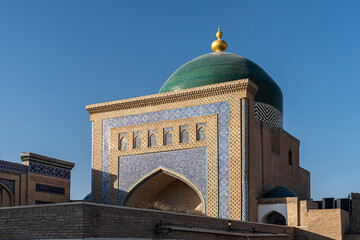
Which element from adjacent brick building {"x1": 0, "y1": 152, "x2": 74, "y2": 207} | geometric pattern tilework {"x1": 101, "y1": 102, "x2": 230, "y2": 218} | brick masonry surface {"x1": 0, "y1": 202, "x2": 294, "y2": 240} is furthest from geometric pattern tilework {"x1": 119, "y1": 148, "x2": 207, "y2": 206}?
brick masonry surface {"x1": 0, "y1": 202, "x2": 294, "y2": 240}

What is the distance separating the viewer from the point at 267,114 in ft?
47.4

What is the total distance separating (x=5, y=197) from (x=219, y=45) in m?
7.78

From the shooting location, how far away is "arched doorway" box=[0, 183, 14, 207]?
12242 millimetres

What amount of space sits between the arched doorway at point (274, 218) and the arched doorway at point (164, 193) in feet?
5.38

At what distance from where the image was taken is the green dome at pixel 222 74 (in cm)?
1398

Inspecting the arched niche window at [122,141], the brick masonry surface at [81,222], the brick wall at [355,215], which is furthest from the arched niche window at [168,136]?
the brick masonry surface at [81,222]

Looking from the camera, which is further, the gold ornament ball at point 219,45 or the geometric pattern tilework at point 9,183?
the gold ornament ball at point 219,45

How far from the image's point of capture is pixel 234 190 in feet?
38.7

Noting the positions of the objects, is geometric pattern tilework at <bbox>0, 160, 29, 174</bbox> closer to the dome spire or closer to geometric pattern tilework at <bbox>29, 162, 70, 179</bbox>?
geometric pattern tilework at <bbox>29, 162, 70, 179</bbox>

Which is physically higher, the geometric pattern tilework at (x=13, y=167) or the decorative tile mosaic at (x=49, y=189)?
the geometric pattern tilework at (x=13, y=167)

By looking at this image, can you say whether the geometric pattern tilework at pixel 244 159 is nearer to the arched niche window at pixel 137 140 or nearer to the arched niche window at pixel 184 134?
the arched niche window at pixel 184 134

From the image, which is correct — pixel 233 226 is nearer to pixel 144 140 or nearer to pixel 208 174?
pixel 208 174

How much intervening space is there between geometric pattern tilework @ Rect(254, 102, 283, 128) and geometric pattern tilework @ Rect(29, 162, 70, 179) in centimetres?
541

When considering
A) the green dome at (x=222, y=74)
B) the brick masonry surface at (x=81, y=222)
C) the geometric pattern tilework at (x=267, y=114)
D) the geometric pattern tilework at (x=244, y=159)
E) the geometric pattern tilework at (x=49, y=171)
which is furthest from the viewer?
the geometric pattern tilework at (x=267, y=114)
